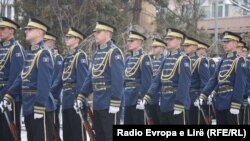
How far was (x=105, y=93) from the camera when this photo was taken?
8.21m

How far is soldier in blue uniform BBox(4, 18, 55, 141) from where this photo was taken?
7.43m

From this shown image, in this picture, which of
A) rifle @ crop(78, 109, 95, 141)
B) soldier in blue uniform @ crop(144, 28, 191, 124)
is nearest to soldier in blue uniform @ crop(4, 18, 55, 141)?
rifle @ crop(78, 109, 95, 141)

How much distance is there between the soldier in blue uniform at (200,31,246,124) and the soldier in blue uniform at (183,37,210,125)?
2.60ft

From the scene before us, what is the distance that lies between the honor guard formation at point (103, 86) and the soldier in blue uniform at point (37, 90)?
0.01 m

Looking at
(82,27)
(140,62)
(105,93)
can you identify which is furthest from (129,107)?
(82,27)

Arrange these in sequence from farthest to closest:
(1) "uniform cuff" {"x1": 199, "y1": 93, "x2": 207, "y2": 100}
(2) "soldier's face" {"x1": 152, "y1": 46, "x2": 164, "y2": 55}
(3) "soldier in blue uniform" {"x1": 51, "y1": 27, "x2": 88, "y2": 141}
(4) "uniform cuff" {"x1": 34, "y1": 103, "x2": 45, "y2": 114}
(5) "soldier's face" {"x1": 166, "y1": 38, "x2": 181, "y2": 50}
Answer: (2) "soldier's face" {"x1": 152, "y1": 46, "x2": 164, "y2": 55}, (1) "uniform cuff" {"x1": 199, "y1": 93, "x2": 207, "y2": 100}, (5) "soldier's face" {"x1": 166, "y1": 38, "x2": 181, "y2": 50}, (3) "soldier in blue uniform" {"x1": 51, "y1": 27, "x2": 88, "y2": 141}, (4) "uniform cuff" {"x1": 34, "y1": 103, "x2": 45, "y2": 114}

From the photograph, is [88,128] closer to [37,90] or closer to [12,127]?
[12,127]

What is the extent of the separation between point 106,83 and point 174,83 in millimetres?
1208

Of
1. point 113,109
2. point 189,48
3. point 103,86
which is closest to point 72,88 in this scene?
point 103,86

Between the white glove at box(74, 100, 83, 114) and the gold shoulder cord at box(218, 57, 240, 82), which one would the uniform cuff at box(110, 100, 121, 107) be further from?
the gold shoulder cord at box(218, 57, 240, 82)

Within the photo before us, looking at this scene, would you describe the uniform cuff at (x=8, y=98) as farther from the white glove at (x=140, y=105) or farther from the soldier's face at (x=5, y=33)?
the white glove at (x=140, y=105)

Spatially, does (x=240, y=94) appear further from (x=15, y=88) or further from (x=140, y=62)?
(x=15, y=88)

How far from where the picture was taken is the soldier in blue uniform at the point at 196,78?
1036 centimetres

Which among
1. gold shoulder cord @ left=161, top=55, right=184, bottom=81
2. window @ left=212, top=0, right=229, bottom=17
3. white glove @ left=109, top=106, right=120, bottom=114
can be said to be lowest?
white glove @ left=109, top=106, right=120, bottom=114
